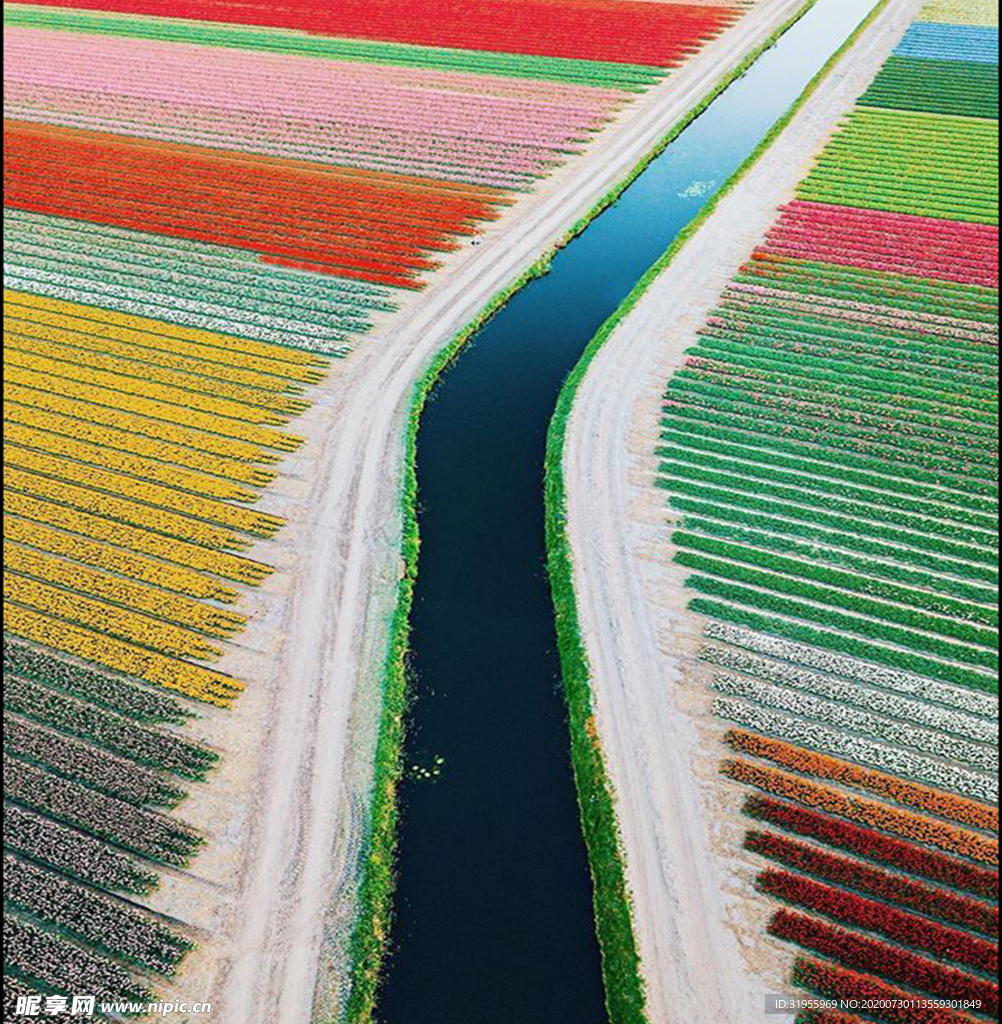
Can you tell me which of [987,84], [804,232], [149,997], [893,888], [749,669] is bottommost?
[149,997]

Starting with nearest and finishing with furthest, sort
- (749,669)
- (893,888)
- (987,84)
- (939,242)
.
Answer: (893,888)
(749,669)
(939,242)
(987,84)

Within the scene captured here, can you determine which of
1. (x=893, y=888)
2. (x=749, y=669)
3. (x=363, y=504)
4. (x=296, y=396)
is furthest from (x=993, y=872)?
(x=296, y=396)

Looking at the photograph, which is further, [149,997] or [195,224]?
[195,224]

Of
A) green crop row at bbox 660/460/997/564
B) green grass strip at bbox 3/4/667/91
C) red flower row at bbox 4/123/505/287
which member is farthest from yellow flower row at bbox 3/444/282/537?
green grass strip at bbox 3/4/667/91

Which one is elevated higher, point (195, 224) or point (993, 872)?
point (195, 224)

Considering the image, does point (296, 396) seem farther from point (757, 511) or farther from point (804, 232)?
point (804, 232)

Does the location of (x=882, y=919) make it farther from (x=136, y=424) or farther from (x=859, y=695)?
(x=136, y=424)

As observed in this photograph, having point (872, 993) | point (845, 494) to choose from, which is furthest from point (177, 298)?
point (872, 993)
